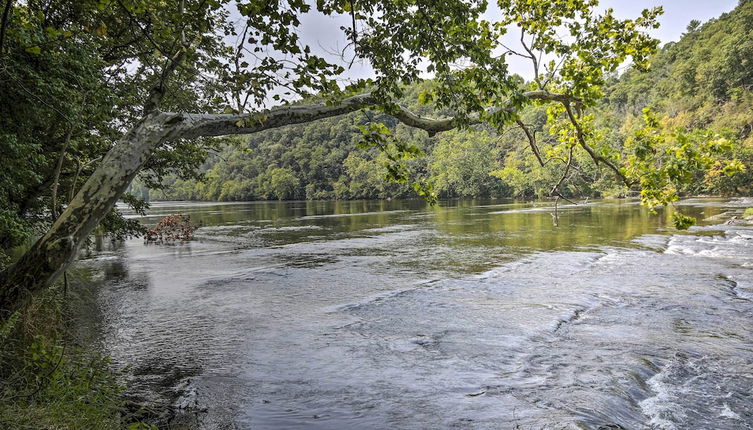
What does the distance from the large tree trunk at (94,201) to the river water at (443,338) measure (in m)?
2.93

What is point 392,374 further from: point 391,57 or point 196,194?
point 196,194

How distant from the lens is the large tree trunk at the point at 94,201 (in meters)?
4.35

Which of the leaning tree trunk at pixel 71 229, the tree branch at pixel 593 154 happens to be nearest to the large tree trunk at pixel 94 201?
the leaning tree trunk at pixel 71 229

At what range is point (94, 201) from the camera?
441 centimetres

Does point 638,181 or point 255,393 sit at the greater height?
point 638,181

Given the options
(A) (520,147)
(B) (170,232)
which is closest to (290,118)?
(B) (170,232)

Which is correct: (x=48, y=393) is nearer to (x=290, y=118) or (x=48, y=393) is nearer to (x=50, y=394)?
(x=50, y=394)

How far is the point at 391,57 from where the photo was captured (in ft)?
17.9

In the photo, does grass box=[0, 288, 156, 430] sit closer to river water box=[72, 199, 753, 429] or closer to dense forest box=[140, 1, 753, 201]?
river water box=[72, 199, 753, 429]

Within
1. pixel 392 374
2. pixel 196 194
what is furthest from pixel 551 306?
pixel 196 194

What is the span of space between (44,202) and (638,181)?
15146mm

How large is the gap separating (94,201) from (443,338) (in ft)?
24.2

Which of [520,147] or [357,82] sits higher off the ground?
[520,147]

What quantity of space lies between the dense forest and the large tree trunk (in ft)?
126
